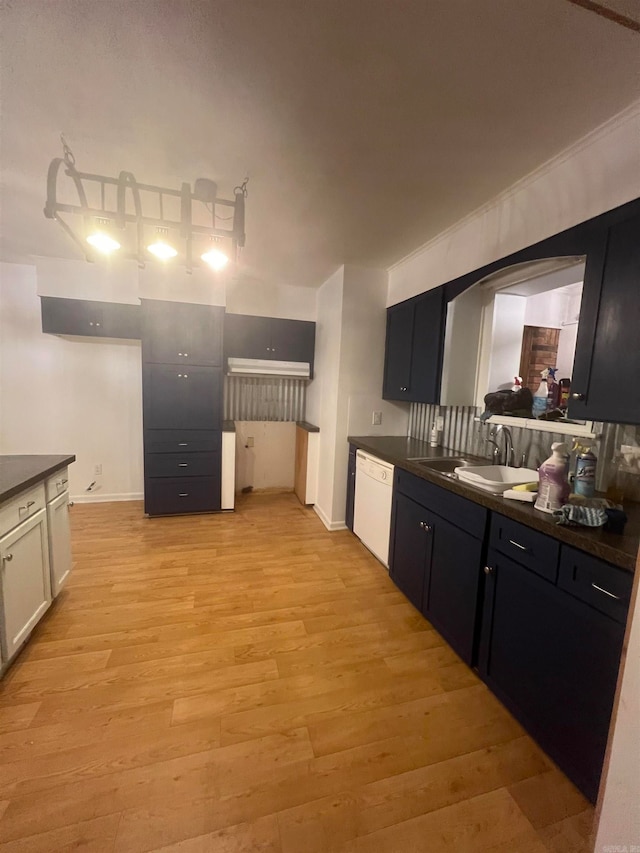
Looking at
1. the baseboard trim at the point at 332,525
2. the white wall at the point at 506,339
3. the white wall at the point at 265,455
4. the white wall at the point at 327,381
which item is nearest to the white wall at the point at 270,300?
the white wall at the point at 327,381

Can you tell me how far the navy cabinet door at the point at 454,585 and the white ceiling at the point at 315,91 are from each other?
5.96 ft

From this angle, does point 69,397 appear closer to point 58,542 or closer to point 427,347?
point 58,542

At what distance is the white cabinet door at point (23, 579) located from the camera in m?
1.53

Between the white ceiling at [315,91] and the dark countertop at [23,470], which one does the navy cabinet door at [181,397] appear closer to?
the dark countertop at [23,470]

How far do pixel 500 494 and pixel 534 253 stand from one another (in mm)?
1313

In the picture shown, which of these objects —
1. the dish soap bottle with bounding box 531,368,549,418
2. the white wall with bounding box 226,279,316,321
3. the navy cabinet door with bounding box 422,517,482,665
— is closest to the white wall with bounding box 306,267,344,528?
the white wall with bounding box 226,279,316,321

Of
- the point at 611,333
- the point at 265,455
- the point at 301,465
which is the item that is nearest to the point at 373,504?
the point at 301,465

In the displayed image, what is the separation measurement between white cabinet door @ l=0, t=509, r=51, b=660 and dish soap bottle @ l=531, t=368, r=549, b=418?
287 cm

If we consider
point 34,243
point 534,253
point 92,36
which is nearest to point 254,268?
point 34,243

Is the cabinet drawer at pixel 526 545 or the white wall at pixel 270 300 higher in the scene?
the white wall at pixel 270 300

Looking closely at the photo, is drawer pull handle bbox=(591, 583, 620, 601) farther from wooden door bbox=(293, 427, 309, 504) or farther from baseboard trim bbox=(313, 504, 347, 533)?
wooden door bbox=(293, 427, 309, 504)

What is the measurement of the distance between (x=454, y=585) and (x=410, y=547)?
439 millimetres

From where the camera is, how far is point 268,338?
12.4 feet

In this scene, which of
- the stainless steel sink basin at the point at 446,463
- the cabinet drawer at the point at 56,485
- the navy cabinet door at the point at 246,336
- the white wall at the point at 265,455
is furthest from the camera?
the white wall at the point at 265,455
